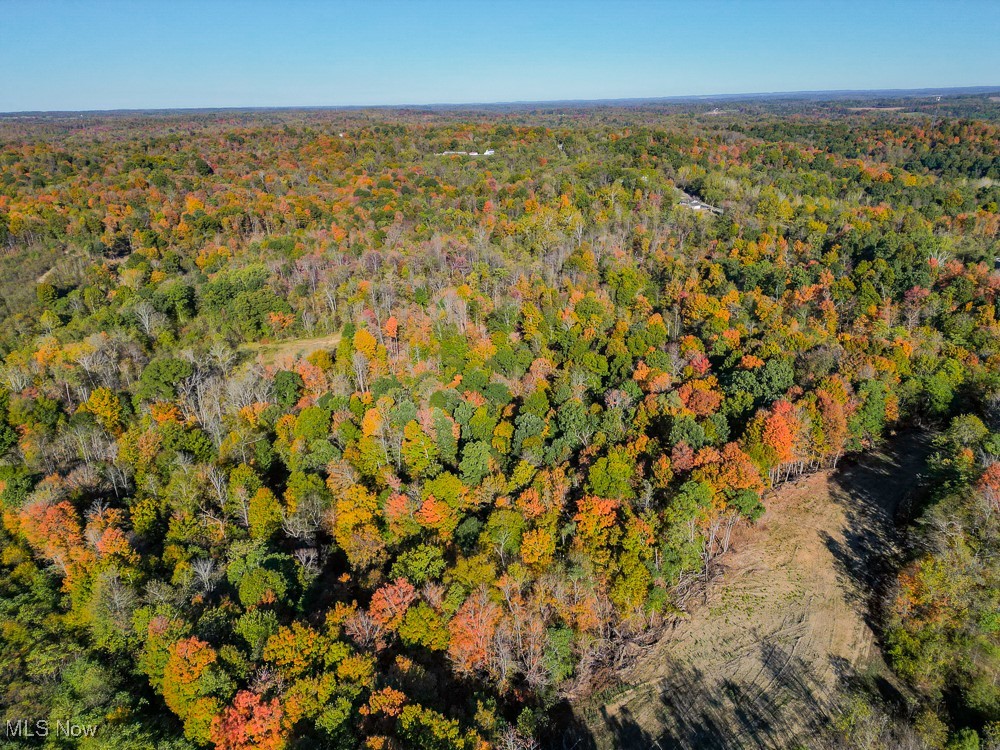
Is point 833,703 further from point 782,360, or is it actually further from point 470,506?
point 782,360

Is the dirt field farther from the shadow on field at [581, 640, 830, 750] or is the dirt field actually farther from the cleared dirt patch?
the cleared dirt patch

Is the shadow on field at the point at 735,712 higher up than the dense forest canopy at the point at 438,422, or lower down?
lower down

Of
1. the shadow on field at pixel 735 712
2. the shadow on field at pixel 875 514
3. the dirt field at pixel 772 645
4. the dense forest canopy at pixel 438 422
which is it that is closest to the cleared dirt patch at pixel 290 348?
the dense forest canopy at pixel 438 422

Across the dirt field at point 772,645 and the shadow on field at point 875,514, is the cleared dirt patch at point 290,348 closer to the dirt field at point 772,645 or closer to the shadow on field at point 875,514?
the dirt field at point 772,645

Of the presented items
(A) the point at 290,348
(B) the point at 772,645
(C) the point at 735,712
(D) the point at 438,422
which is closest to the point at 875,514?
(B) the point at 772,645

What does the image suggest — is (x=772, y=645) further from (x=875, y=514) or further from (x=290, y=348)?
(x=290, y=348)

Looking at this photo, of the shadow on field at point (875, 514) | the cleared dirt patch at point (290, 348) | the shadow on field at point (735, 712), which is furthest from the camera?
the cleared dirt patch at point (290, 348)
